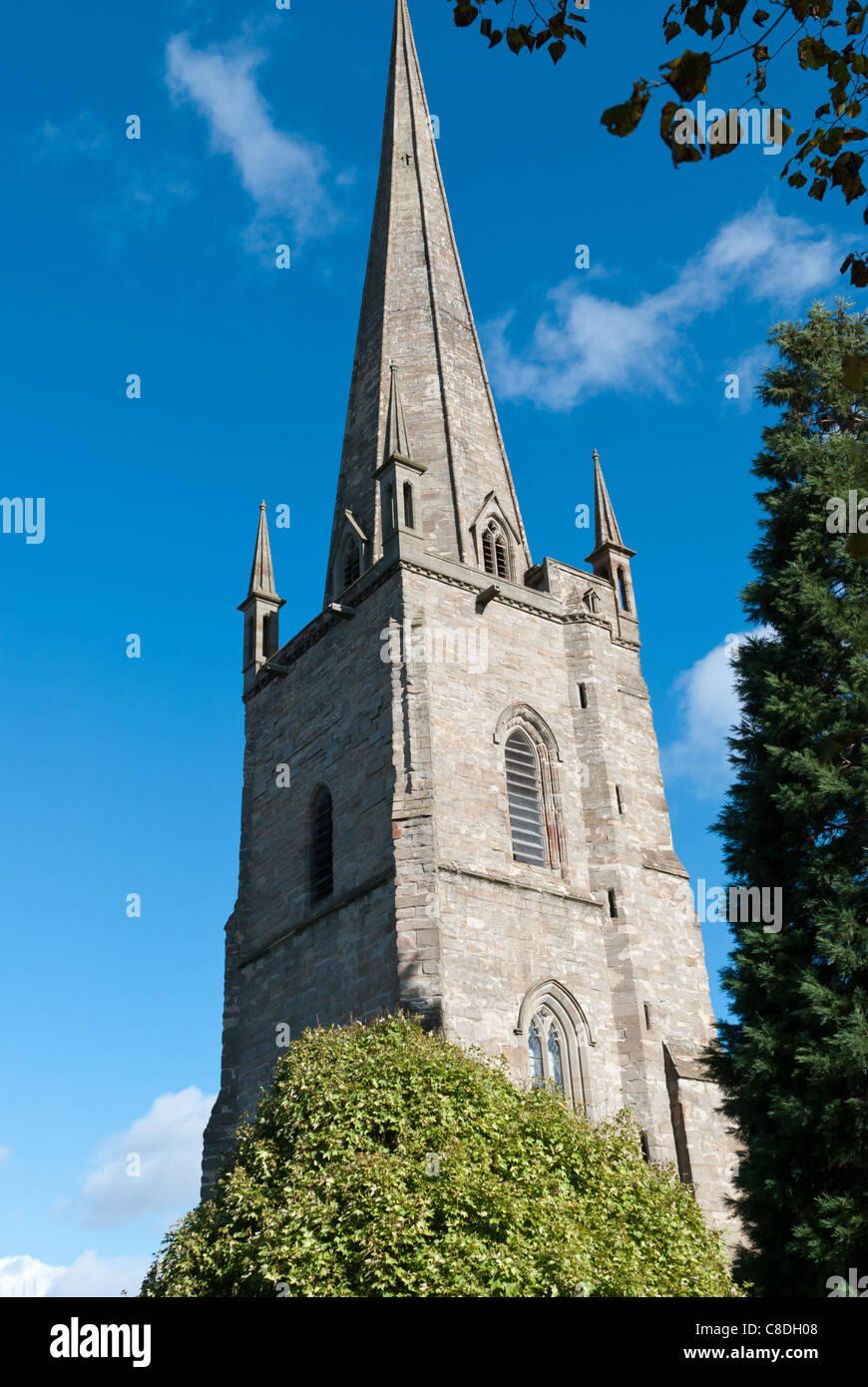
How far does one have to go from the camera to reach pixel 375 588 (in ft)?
84.7

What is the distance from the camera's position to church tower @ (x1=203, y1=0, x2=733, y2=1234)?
21.9 metres

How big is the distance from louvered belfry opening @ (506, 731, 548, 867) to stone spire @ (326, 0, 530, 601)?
14.3ft

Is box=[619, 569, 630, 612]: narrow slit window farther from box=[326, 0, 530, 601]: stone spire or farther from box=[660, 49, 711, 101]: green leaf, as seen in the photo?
box=[660, 49, 711, 101]: green leaf

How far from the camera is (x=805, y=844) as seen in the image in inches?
496

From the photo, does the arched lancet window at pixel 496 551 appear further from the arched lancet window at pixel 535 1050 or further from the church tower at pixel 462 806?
the arched lancet window at pixel 535 1050

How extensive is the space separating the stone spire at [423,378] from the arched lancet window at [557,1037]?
377 inches

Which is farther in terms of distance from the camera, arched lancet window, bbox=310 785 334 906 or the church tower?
arched lancet window, bbox=310 785 334 906

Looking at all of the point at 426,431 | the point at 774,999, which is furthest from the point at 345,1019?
the point at 426,431

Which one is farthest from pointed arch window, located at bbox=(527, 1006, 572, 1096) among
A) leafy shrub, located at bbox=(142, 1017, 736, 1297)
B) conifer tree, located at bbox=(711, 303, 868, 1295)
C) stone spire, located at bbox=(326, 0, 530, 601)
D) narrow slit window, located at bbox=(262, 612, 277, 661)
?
narrow slit window, located at bbox=(262, 612, 277, 661)

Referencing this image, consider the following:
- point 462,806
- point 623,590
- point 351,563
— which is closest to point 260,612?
point 351,563

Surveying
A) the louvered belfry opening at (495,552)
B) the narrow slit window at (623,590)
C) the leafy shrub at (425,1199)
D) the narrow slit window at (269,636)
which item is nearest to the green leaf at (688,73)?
the leafy shrub at (425,1199)

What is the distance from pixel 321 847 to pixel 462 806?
3928mm
